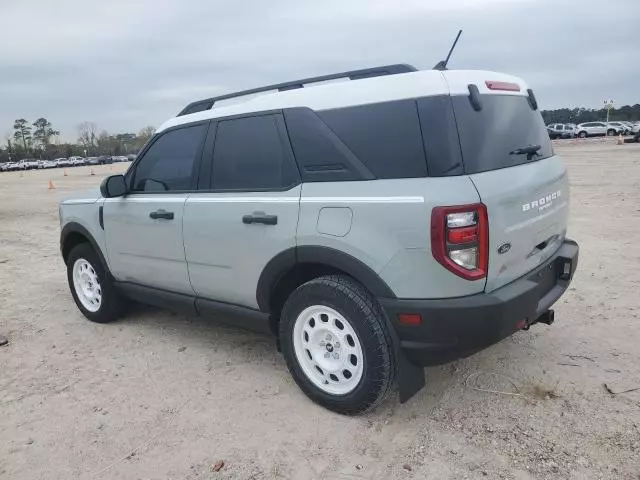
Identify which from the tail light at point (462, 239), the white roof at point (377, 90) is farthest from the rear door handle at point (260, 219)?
the tail light at point (462, 239)

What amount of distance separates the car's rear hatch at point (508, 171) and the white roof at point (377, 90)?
1 cm

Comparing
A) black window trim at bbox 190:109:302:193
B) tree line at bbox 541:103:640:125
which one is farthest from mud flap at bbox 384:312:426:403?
tree line at bbox 541:103:640:125

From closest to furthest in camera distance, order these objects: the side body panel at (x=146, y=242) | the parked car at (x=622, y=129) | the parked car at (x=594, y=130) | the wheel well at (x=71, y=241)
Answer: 1. the side body panel at (x=146, y=242)
2. the wheel well at (x=71, y=241)
3. the parked car at (x=622, y=129)
4. the parked car at (x=594, y=130)

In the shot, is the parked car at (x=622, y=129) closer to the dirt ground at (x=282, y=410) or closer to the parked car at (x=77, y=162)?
the dirt ground at (x=282, y=410)

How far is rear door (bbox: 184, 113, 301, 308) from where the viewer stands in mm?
3223

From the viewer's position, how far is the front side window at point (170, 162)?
154 inches

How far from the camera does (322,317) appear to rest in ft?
10.4

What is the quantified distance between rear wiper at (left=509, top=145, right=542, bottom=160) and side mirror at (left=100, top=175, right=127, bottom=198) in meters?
3.08

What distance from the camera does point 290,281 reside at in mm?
3381

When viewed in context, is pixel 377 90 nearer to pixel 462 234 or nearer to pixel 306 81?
pixel 306 81

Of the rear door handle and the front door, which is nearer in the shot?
the rear door handle

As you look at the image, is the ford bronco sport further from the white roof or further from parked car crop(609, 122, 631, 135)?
parked car crop(609, 122, 631, 135)

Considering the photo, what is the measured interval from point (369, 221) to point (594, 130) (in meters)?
54.6

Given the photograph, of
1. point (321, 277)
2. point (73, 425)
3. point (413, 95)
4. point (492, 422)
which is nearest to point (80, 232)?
point (73, 425)
